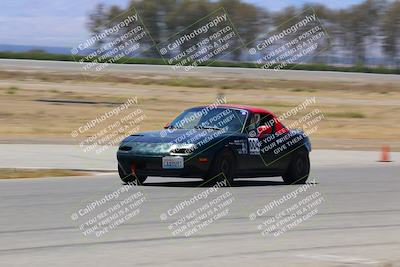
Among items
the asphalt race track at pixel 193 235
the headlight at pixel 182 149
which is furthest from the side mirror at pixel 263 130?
the headlight at pixel 182 149

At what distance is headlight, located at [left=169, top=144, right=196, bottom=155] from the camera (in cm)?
1493

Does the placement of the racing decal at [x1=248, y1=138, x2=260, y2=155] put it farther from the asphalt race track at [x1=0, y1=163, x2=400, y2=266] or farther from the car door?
the asphalt race track at [x1=0, y1=163, x2=400, y2=266]

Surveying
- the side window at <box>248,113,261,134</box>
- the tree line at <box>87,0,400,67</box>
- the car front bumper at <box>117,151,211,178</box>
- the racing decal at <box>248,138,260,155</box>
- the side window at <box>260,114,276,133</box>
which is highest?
the car front bumper at <box>117,151,211,178</box>

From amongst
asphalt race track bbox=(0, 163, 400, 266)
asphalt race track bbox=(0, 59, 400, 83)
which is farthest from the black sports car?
asphalt race track bbox=(0, 59, 400, 83)

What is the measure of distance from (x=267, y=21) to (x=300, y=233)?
10672 centimetres

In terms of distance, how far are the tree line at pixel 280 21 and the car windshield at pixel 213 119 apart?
282 ft

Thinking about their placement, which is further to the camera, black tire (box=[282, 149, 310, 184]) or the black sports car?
black tire (box=[282, 149, 310, 184])

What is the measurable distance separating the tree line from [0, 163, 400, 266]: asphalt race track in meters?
87.3

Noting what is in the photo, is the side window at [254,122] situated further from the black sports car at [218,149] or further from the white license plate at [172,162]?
the white license plate at [172,162]

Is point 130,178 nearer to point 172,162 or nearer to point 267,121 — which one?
point 172,162

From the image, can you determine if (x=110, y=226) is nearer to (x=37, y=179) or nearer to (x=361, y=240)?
(x=361, y=240)

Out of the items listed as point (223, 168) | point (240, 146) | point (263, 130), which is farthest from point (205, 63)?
point (223, 168)

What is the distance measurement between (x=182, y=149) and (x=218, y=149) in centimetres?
59

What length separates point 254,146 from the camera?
52.6 feet
